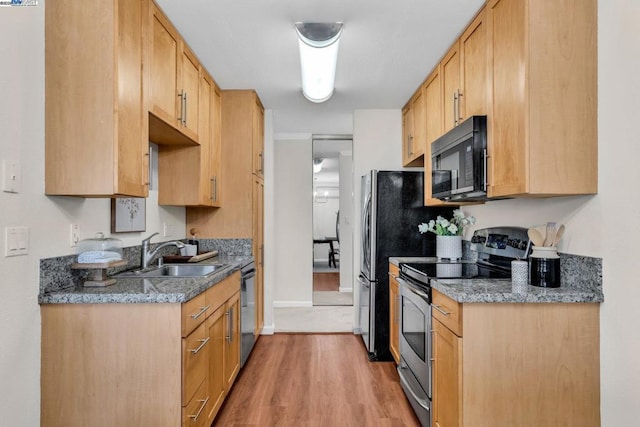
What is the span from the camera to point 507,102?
178 centimetres

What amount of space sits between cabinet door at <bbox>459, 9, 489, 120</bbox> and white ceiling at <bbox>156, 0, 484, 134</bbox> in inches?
3.2

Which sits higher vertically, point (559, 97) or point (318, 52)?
point (318, 52)

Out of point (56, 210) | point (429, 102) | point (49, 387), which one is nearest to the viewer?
point (49, 387)

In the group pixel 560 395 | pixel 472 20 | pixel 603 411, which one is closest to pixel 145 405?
pixel 560 395

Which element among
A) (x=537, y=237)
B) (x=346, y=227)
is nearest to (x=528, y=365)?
(x=537, y=237)

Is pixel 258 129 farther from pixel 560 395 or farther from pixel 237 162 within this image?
pixel 560 395

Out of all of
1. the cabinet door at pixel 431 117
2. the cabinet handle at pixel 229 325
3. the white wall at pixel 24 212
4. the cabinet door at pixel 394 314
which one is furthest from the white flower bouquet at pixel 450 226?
the white wall at pixel 24 212

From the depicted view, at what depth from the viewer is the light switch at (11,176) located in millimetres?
1429

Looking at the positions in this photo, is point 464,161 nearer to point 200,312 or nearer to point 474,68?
point 474,68

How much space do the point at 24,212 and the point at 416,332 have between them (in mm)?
2101

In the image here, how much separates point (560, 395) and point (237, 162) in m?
2.86

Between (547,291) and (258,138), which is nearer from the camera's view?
(547,291)

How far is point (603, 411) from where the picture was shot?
1.59m

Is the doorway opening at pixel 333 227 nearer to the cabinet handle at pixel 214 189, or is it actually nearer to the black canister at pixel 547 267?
the cabinet handle at pixel 214 189
